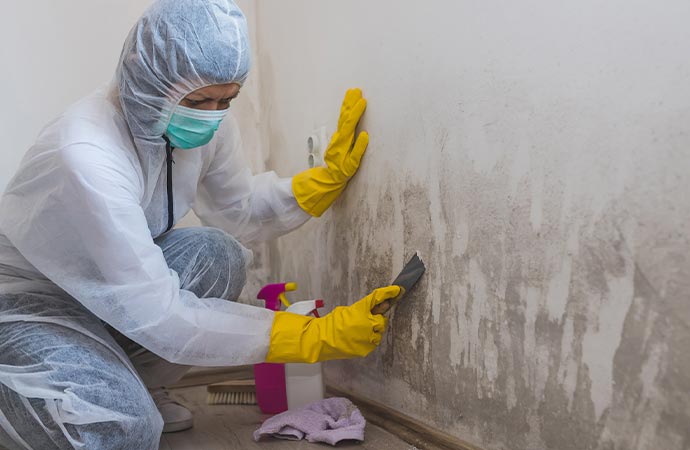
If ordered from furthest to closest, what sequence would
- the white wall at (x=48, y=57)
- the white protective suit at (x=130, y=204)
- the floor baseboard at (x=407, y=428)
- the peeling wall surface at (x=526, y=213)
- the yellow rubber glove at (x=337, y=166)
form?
the white wall at (x=48, y=57) < the yellow rubber glove at (x=337, y=166) < the floor baseboard at (x=407, y=428) < the white protective suit at (x=130, y=204) < the peeling wall surface at (x=526, y=213)

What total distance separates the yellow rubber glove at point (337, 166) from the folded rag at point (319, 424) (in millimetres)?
488

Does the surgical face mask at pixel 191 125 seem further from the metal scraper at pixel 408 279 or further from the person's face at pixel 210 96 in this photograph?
the metal scraper at pixel 408 279

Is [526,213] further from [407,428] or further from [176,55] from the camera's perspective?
[176,55]

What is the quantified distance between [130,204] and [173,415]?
Result: 0.61 m

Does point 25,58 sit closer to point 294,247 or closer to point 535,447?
point 294,247

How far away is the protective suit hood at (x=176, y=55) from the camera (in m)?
1.22

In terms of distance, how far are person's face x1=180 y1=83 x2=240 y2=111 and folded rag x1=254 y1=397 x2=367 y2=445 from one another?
69 cm

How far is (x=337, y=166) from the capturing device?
156cm

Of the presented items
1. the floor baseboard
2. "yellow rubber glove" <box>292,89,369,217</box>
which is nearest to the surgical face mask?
"yellow rubber glove" <box>292,89,369,217</box>

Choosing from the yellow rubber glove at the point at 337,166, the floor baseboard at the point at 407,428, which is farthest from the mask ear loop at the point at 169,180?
the floor baseboard at the point at 407,428

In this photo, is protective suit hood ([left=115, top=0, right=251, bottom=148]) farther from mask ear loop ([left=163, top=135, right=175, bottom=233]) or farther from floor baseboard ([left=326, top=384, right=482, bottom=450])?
floor baseboard ([left=326, top=384, right=482, bottom=450])

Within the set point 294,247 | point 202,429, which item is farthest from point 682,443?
point 294,247

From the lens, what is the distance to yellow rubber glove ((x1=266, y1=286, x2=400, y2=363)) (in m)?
1.30

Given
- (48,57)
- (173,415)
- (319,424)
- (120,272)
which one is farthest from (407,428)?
(48,57)
